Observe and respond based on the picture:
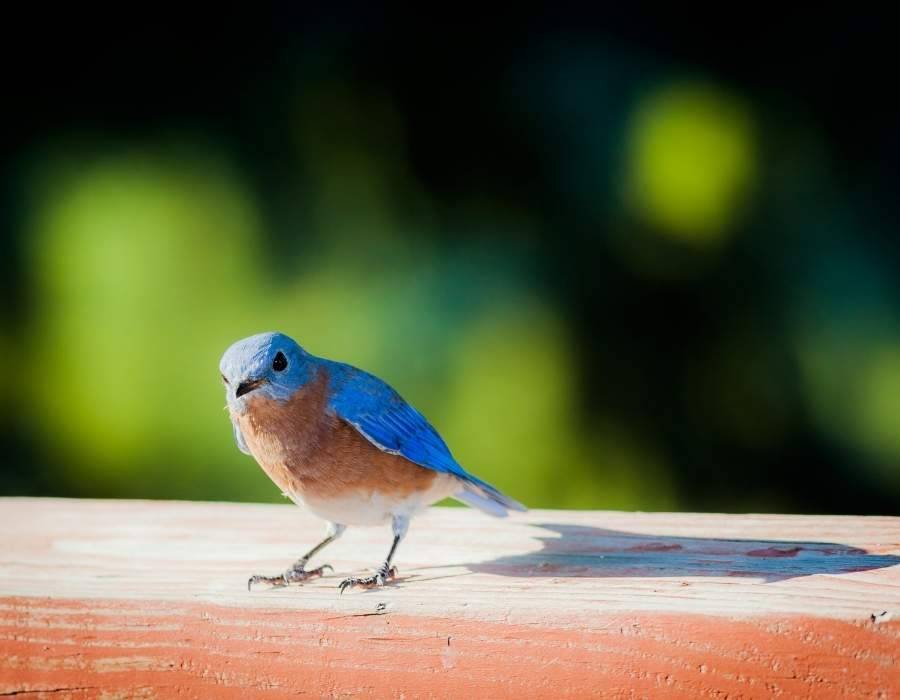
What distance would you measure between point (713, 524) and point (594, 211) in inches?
78.5

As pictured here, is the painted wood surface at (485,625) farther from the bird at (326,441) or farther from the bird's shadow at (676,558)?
the bird at (326,441)

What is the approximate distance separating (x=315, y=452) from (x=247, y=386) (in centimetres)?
21

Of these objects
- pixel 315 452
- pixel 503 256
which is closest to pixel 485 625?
pixel 315 452

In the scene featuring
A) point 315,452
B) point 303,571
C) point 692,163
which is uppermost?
point 692,163

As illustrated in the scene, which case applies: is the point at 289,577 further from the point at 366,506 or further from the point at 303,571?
the point at 366,506

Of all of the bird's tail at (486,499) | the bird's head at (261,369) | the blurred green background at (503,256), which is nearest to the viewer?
the bird's head at (261,369)

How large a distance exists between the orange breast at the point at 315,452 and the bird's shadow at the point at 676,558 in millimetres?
280

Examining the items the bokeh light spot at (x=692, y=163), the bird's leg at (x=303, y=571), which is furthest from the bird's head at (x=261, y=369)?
the bokeh light spot at (x=692, y=163)

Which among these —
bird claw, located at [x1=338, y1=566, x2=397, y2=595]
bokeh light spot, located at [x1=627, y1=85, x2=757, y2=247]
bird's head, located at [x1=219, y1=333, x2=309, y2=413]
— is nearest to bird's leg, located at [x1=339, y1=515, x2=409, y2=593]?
bird claw, located at [x1=338, y1=566, x2=397, y2=595]

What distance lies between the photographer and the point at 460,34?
175 inches

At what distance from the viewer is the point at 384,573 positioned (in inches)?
88.0

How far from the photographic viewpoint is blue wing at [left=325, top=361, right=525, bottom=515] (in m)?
2.40

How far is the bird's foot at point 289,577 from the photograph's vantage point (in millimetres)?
2164

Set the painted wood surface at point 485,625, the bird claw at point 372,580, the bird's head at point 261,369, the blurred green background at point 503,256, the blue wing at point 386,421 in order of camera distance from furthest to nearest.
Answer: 1. the blurred green background at point 503,256
2. the blue wing at point 386,421
3. the bird's head at point 261,369
4. the bird claw at point 372,580
5. the painted wood surface at point 485,625
